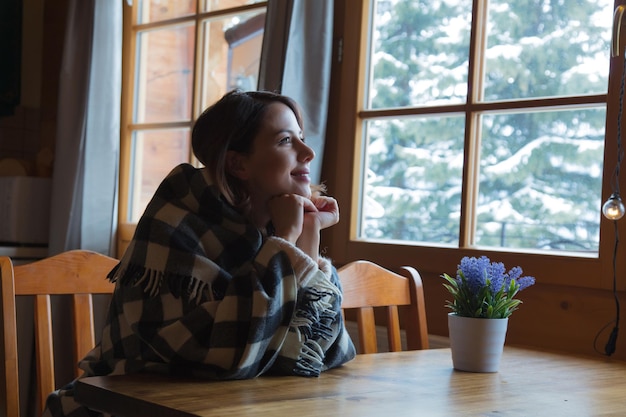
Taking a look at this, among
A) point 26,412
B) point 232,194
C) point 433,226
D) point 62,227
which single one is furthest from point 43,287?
point 26,412

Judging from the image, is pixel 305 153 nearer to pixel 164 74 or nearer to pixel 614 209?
pixel 614 209

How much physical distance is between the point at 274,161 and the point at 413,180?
3.06 ft

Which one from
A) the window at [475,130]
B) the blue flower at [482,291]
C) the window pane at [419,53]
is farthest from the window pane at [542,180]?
the blue flower at [482,291]

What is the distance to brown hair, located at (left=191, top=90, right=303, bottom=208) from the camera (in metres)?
1.49

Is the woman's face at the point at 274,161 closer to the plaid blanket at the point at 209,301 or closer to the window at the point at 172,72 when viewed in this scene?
the plaid blanket at the point at 209,301

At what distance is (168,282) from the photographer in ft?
4.23

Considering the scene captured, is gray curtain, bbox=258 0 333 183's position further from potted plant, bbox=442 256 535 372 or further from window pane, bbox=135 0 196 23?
potted plant, bbox=442 256 535 372

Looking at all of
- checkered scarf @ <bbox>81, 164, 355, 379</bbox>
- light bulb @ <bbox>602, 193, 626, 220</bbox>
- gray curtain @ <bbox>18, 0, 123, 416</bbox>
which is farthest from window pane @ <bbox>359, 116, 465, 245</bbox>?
gray curtain @ <bbox>18, 0, 123, 416</bbox>

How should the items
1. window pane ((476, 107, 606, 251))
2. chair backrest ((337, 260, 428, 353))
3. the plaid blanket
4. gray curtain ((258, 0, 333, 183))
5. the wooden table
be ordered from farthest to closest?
gray curtain ((258, 0, 333, 183)) → window pane ((476, 107, 606, 251)) → chair backrest ((337, 260, 428, 353)) → the plaid blanket → the wooden table

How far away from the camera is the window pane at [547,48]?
2.01 metres

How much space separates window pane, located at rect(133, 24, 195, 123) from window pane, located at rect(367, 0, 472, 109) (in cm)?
88

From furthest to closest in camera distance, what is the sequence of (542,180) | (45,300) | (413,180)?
(413,180)
(542,180)
(45,300)

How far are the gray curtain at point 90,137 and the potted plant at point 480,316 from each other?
74.7 inches

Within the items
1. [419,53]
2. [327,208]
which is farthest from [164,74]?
[327,208]
